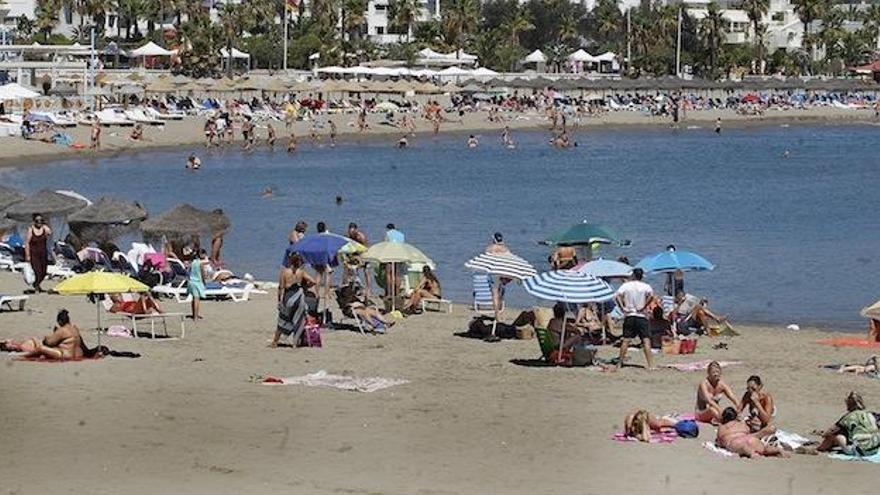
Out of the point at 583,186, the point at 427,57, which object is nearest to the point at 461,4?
the point at 427,57

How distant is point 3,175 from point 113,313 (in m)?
32.3

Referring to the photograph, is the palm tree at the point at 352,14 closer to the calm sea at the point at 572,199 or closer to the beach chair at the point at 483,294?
the calm sea at the point at 572,199

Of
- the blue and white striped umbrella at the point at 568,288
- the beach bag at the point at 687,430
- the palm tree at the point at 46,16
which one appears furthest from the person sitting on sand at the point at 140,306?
the palm tree at the point at 46,16

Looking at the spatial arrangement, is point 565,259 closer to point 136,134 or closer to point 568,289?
point 568,289

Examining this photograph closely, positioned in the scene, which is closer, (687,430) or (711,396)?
(687,430)

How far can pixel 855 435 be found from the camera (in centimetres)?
1477

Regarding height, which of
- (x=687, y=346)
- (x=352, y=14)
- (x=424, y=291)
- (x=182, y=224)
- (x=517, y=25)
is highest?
(x=352, y=14)

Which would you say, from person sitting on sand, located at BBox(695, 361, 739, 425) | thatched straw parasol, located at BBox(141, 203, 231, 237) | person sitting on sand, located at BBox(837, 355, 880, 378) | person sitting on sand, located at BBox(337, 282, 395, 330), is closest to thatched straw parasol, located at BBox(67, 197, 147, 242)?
thatched straw parasol, located at BBox(141, 203, 231, 237)

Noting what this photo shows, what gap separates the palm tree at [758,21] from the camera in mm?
130375

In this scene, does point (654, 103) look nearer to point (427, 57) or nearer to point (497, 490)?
point (427, 57)

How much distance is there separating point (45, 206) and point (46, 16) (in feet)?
286

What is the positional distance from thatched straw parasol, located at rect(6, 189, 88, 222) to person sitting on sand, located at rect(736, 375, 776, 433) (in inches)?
651

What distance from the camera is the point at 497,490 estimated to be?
1334cm

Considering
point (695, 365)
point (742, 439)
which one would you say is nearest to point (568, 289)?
point (695, 365)
